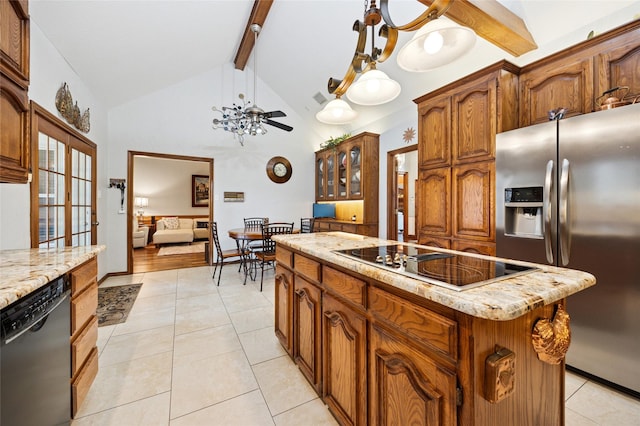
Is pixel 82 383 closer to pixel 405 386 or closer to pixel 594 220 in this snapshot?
pixel 405 386

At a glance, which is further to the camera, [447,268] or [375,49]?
[375,49]

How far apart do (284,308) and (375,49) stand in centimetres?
185

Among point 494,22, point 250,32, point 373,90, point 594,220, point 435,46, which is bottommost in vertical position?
point 594,220

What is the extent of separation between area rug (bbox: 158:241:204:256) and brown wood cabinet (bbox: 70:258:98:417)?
5.01 metres

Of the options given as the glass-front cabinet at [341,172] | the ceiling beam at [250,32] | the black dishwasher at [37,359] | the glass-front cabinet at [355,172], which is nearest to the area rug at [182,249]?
the glass-front cabinet at [341,172]

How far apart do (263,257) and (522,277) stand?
10.9 ft

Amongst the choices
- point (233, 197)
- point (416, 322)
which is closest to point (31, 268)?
point (416, 322)

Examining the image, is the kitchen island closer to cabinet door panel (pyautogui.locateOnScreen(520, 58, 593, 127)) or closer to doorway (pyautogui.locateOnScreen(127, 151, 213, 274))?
cabinet door panel (pyautogui.locateOnScreen(520, 58, 593, 127))

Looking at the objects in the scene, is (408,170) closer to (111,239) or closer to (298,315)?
(298,315)

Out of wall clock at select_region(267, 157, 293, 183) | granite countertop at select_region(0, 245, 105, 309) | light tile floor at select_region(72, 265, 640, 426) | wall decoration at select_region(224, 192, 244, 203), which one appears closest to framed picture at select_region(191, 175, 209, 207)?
wall decoration at select_region(224, 192, 244, 203)

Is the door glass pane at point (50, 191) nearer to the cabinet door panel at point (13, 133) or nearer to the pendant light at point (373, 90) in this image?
the cabinet door panel at point (13, 133)

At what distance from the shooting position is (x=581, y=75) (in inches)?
80.3

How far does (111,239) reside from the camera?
14.1 feet

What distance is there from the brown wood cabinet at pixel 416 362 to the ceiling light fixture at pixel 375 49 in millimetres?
1060
